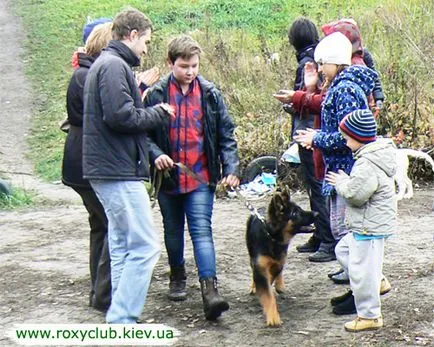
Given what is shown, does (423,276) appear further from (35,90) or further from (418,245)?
(35,90)

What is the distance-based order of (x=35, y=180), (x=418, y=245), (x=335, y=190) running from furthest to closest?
(x=35, y=180)
(x=418, y=245)
(x=335, y=190)

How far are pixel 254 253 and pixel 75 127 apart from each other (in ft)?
5.08

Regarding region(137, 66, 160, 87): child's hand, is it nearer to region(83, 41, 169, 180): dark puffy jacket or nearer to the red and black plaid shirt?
the red and black plaid shirt

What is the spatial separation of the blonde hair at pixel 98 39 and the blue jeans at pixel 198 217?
1107 millimetres

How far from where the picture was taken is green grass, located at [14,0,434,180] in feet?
36.8

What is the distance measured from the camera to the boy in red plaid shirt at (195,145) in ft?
19.9

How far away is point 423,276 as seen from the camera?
22.3 ft

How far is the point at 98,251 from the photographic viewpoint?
647 cm

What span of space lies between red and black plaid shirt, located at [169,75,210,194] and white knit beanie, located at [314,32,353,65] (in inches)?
35.5

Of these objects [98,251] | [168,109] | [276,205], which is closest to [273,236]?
[276,205]

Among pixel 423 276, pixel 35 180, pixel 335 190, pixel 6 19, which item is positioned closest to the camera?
pixel 335 190

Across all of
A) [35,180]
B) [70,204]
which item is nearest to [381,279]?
[70,204]

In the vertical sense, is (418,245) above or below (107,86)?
below

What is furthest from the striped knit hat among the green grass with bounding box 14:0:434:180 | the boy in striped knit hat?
the green grass with bounding box 14:0:434:180
